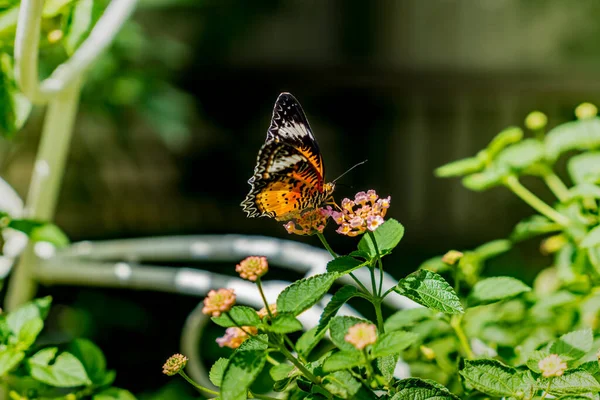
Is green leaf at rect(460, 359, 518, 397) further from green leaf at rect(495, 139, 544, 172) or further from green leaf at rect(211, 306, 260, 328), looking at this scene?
green leaf at rect(495, 139, 544, 172)

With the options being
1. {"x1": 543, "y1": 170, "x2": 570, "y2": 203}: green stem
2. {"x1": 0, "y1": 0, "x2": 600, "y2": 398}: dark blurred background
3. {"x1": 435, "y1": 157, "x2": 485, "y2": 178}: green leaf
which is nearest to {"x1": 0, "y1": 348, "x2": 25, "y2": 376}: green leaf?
{"x1": 435, "y1": 157, "x2": 485, "y2": 178}: green leaf

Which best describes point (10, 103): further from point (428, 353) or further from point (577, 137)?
point (577, 137)

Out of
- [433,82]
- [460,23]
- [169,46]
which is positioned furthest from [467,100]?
[169,46]

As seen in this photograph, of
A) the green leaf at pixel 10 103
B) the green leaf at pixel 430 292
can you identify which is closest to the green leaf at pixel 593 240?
the green leaf at pixel 430 292

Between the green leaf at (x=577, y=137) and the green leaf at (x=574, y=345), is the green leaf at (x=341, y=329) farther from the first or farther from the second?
the green leaf at (x=577, y=137)

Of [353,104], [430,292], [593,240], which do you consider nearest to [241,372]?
[430,292]

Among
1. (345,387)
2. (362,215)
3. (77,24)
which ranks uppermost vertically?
(77,24)

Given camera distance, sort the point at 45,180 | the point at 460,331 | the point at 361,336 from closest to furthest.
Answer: the point at 361,336 < the point at 460,331 < the point at 45,180

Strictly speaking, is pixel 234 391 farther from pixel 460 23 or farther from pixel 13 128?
pixel 460 23
